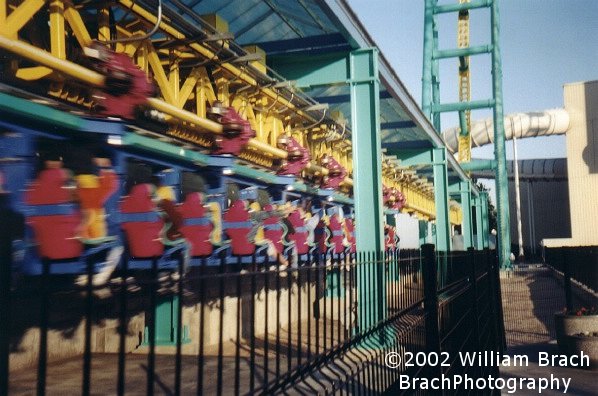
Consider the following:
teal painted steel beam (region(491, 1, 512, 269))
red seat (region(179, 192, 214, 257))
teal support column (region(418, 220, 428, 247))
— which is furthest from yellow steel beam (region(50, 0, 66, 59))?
teal painted steel beam (region(491, 1, 512, 269))

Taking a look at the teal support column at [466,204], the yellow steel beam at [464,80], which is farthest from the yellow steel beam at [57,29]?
the yellow steel beam at [464,80]

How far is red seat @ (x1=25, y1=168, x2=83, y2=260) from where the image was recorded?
13.0 feet

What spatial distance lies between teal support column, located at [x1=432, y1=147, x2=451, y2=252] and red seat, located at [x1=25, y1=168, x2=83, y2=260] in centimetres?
1576

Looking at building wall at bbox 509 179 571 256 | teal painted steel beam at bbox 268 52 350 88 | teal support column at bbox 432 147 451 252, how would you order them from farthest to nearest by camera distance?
building wall at bbox 509 179 571 256
teal support column at bbox 432 147 451 252
teal painted steel beam at bbox 268 52 350 88

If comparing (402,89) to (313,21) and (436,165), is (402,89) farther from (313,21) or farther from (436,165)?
(436,165)

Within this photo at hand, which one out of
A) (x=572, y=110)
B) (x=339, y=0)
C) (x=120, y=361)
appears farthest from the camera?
(x=572, y=110)

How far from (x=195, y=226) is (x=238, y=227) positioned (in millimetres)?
1152

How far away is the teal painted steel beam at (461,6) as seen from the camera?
3441 cm

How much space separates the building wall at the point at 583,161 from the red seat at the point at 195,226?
37010 mm

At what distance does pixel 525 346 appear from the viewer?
38.1ft

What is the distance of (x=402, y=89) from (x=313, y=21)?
310 cm

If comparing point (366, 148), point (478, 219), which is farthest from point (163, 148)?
point (478, 219)

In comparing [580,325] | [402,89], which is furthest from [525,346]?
[402,89]

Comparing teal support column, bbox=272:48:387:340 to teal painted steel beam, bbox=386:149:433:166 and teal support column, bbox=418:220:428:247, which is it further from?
teal support column, bbox=418:220:428:247
